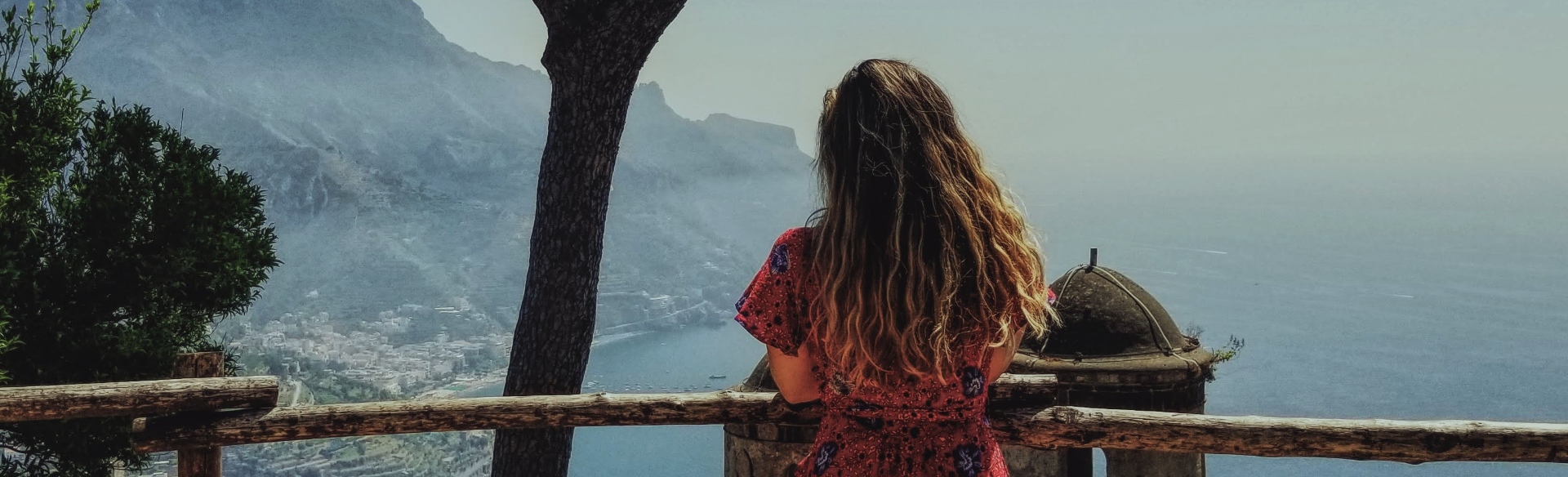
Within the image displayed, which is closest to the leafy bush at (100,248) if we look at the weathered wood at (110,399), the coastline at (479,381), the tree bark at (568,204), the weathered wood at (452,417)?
the tree bark at (568,204)

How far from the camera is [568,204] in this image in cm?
490

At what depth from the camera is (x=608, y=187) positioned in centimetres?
505

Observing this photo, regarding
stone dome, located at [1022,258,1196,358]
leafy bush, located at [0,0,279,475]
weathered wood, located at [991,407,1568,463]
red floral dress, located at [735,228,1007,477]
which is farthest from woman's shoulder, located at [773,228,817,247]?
leafy bush, located at [0,0,279,475]

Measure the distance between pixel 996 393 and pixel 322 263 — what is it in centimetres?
7609

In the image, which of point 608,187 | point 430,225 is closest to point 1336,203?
point 430,225

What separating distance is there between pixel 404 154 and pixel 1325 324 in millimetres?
72819

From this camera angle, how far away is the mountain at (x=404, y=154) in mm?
73438

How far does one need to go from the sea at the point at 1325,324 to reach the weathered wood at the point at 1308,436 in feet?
4.31

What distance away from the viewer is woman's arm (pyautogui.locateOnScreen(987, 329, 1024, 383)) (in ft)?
6.34

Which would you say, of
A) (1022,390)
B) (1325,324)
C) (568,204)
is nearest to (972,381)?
(1022,390)

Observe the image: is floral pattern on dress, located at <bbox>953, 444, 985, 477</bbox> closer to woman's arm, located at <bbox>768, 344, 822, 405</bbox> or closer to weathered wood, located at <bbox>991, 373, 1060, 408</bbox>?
woman's arm, located at <bbox>768, 344, 822, 405</bbox>

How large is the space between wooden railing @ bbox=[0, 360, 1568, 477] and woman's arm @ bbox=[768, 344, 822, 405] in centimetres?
113

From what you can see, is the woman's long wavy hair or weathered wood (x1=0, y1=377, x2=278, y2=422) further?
weathered wood (x1=0, y1=377, x2=278, y2=422)

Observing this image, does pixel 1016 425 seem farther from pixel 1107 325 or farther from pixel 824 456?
pixel 1107 325
